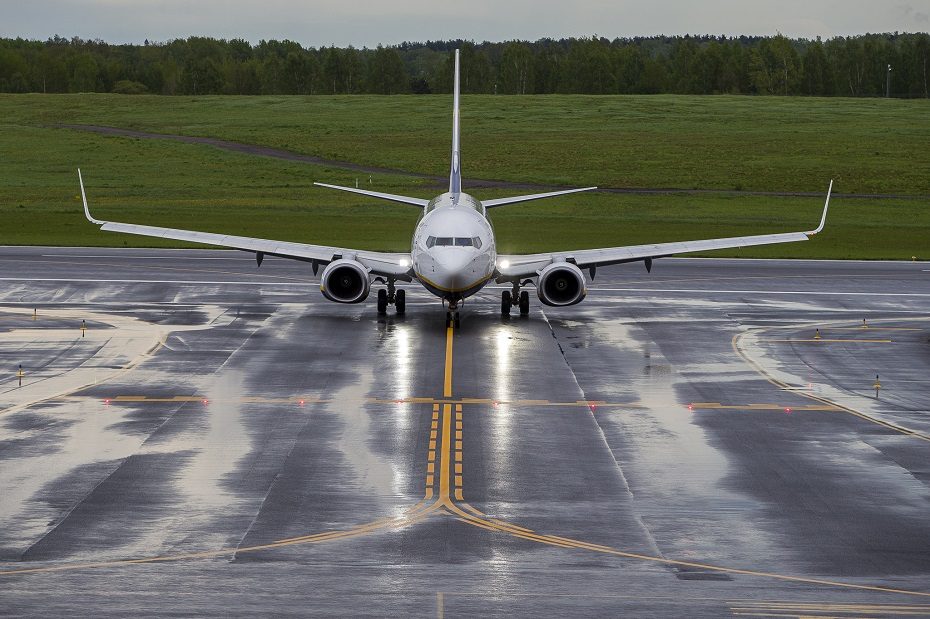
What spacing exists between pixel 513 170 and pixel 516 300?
85.0m

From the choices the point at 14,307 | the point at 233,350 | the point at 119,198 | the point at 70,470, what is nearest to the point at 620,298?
the point at 233,350

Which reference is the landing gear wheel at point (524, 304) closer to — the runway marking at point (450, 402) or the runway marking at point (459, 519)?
the runway marking at point (450, 402)

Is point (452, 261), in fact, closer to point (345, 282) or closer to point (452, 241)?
point (452, 241)

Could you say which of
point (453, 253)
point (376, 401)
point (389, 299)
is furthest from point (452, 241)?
point (376, 401)

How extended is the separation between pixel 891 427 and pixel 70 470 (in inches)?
798

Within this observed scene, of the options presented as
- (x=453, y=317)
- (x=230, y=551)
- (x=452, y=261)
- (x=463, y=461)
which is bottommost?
(x=463, y=461)

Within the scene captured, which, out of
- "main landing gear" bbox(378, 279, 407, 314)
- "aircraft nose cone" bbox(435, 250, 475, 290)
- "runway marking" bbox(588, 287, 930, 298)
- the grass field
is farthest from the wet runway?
the grass field

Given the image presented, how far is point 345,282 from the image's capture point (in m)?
53.3

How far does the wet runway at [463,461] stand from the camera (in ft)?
74.3

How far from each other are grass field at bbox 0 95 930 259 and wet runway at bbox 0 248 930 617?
34584 mm

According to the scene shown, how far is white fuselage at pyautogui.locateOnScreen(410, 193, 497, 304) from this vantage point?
4969 cm

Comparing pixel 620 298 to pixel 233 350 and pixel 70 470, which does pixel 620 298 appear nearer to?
pixel 233 350

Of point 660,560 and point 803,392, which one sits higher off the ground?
point 660,560

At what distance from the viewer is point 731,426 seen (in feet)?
118
